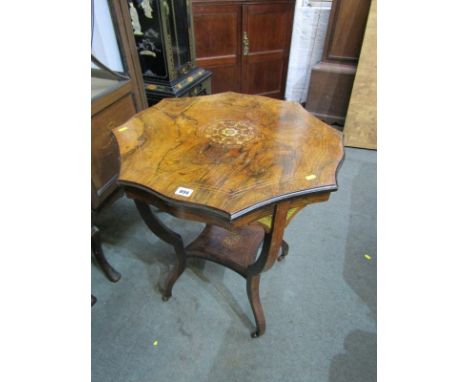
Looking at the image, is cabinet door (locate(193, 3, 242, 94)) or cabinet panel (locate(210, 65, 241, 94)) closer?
cabinet door (locate(193, 3, 242, 94))

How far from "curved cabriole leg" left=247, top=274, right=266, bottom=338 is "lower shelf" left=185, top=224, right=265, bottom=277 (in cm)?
8

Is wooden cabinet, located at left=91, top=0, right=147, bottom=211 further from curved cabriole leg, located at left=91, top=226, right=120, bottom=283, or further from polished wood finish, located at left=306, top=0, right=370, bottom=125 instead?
polished wood finish, located at left=306, top=0, right=370, bottom=125

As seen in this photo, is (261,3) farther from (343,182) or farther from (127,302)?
(127,302)

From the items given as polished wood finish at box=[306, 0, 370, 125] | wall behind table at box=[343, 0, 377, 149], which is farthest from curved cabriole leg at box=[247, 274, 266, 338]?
polished wood finish at box=[306, 0, 370, 125]

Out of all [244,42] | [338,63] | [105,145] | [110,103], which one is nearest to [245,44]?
[244,42]

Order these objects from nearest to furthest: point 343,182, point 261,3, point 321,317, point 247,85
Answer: point 321,317
point 343,182
point 261,3
point 247,85

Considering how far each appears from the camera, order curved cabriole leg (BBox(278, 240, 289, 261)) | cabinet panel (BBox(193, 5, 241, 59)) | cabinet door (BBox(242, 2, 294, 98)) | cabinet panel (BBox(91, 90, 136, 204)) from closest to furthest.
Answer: cabinet panel (BBox(91, 90, 136, 204)), curved cabriole leg (BBox(278, 240, 289, 261)), cabinet panel (BBox(193, 5, 241, 59)), cabinet door (BBox(242, 2, 294, 98))

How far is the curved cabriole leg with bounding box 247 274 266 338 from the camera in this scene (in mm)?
1214

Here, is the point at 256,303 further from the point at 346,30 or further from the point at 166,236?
the point at 346,30

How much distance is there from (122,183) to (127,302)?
0.80 meters

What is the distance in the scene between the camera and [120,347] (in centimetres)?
126

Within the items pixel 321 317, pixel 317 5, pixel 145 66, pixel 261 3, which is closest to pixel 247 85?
pixel 261 3

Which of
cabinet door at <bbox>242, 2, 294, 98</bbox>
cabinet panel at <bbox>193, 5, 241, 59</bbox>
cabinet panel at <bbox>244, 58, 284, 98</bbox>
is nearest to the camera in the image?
cabinet panel at <bbox>193, 5, 241, 59</bbox>
